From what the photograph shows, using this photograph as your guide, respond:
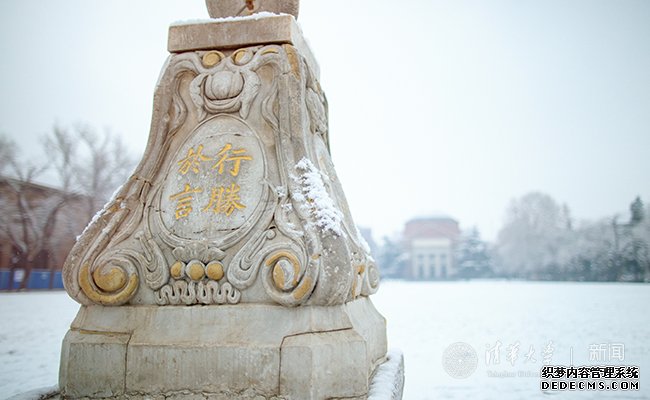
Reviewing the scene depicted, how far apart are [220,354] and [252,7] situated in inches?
88.6

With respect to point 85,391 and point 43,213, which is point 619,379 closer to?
point 85,391

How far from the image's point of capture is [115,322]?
7.70 ft

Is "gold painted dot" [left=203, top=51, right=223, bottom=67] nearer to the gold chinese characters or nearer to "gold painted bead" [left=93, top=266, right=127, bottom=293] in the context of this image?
the gold chinese characters

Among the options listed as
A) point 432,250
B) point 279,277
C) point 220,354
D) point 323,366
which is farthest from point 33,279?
point 432,250

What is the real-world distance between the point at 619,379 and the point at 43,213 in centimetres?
1517

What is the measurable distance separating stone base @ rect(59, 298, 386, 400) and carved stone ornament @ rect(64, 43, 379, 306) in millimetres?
84

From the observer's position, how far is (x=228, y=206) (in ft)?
7.96

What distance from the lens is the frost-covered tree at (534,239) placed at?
97.5ft

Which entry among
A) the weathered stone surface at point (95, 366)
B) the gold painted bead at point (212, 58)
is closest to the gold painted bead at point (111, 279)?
the weathered stone surface at point (95, 366)

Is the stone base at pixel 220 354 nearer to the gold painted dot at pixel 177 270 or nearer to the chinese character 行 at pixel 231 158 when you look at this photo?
the gold painted dot at pixel 177 270

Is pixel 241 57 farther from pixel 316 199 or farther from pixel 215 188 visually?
pixel 316 199

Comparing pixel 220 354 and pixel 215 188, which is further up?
pixel 215 188

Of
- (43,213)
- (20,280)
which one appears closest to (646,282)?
(43,213)

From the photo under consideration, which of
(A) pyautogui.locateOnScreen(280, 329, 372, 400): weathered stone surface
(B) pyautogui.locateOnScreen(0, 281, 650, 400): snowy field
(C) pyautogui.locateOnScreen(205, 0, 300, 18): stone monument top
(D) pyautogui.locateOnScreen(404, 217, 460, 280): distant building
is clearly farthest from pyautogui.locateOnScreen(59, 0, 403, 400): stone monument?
(D) pyautogui.locateOnScreen(404, 217, 460, 280): distant building
